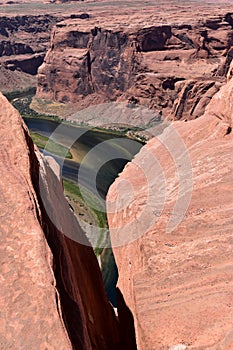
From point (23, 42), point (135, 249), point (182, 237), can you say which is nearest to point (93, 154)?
point (135, 249)

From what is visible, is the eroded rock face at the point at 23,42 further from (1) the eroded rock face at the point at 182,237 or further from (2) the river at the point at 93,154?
(1) the eroded rock face at the point at 182,237

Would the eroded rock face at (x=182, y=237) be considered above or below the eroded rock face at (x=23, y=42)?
above

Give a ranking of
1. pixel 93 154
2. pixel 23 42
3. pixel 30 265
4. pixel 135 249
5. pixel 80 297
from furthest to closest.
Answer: pixel 23 42, pixel 93 154, pixel 135 249, pixel 80 297, pixel 30 265

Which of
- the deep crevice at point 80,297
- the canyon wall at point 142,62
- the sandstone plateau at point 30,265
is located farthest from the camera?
the canyon wall at point 142,62

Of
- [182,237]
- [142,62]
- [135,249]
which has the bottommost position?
[142,62]

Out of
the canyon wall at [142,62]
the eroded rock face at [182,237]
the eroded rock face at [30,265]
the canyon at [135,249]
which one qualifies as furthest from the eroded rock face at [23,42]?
the eroded rock face at [30,265]

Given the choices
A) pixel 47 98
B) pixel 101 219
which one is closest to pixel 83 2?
pixel 47 98

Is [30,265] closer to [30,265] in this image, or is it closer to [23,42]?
[30,265]

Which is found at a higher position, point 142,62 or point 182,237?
point 182,237
